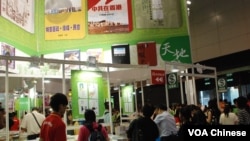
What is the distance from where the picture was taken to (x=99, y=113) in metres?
5.79

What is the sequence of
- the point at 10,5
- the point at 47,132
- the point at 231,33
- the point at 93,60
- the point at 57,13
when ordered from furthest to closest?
the point at 231,33, the point at 57,13, the point at 10,5, the point at 93,60, the point at 47,132

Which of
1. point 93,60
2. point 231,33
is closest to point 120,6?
point 93,60

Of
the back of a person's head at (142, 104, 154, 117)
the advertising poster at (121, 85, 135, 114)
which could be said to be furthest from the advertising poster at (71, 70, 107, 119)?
the advertising poster at (121, 85, 135, 114)

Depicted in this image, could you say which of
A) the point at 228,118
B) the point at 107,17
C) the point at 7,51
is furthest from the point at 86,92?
the point at 107,17

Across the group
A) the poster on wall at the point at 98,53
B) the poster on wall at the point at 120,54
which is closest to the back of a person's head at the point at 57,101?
the poster on wall at the point at 120,54

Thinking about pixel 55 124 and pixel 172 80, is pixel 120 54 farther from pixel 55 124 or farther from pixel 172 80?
pixel 55 124

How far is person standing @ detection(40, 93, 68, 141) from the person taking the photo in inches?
129

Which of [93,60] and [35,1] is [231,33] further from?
[93,60]

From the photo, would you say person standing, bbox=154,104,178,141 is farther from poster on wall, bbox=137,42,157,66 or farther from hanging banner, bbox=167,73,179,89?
poster on wall, bbox=137,42,157,66

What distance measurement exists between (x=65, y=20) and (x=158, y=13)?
2546mm

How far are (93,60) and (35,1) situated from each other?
443 centimetres

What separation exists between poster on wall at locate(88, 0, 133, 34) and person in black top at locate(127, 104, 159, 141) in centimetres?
448

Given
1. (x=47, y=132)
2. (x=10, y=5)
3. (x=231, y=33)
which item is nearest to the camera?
(x=47, y=132)

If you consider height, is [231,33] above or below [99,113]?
above
